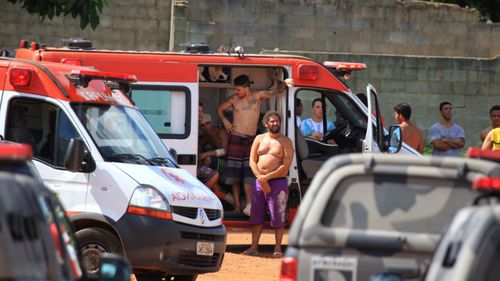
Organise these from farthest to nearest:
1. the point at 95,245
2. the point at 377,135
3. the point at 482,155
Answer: the point at 377,135, the point at 95,245, the point at 482,155

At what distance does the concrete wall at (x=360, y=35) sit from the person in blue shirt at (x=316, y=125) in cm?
376

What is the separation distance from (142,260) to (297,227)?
4374mm

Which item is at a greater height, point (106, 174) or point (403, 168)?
point (403, 168)

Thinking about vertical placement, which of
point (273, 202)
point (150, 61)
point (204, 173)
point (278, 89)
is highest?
point (150, 61)

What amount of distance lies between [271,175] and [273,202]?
33cm

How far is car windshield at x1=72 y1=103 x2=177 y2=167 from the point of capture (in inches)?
527

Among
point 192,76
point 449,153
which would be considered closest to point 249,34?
point 449,153

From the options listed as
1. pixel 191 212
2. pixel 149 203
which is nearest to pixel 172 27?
pixel 191 212

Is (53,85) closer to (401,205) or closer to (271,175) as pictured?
(271,175)

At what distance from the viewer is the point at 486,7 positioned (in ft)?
103

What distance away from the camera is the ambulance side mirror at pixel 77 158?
499 inches

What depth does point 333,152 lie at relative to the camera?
17.8m

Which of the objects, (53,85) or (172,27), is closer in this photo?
(53,85)

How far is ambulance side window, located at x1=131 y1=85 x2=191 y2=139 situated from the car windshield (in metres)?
2.57
